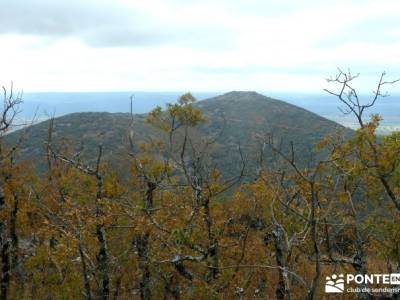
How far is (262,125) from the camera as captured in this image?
177125 millimetres

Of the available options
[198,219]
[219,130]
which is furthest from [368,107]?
[219,130]

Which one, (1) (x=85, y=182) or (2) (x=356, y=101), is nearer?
(2) (x=356, y=101)

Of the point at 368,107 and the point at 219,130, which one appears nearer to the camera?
the point at 368,107

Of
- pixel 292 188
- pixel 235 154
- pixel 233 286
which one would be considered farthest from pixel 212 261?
pixel 235 154

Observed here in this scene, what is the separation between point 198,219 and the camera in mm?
15852

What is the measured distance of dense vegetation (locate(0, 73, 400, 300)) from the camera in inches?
588

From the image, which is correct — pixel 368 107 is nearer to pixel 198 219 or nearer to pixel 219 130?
pixel 198 219

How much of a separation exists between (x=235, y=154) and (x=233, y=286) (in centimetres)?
12465

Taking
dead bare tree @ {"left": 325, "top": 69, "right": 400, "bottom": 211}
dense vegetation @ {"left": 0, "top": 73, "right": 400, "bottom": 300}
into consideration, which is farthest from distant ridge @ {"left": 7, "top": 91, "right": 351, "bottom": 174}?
dead bare tree @ {"left": 325, "top": 69, "right": 400, "bottom": 211}

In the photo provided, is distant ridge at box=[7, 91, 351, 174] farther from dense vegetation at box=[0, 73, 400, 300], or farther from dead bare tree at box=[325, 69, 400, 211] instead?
dead bare tree at box=[325, 69, 400, 211]

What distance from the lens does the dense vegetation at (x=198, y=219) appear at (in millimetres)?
14945

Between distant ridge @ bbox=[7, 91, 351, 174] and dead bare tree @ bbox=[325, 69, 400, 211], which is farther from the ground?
dead bare tree @ bbox=[325, 69, 400, 211]

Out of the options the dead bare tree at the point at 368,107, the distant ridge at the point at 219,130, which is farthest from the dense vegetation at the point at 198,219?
the distant ridge at the point at 219,130

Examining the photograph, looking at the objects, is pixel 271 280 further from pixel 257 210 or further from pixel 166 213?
pixel 166 213
